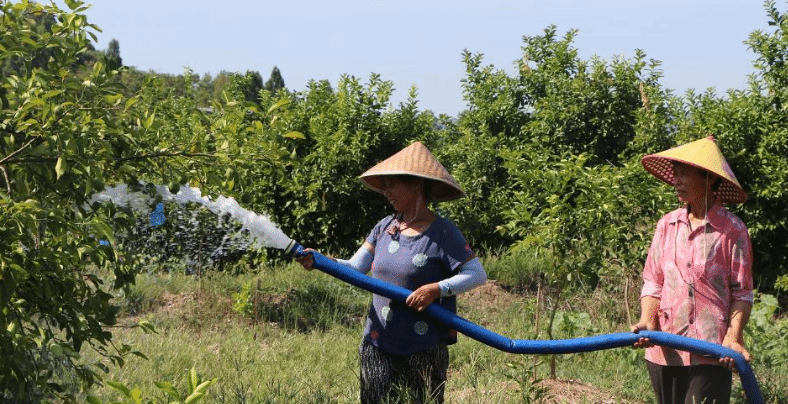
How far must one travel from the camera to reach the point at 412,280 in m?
4.00

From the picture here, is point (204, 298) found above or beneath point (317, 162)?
beneath

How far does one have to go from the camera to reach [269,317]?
7.93 meters

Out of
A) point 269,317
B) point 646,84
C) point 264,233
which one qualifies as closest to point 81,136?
point 264,233

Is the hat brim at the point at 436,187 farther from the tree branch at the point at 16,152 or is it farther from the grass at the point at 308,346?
the tree branch at the point at 16,152

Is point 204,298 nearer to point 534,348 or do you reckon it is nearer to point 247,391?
point 247,391

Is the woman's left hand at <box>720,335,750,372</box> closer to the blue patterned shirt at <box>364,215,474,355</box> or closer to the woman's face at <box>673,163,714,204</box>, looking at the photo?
the woman's face at <box>673,163,714,204</box>

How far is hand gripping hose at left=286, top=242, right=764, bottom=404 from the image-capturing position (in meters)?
3.76

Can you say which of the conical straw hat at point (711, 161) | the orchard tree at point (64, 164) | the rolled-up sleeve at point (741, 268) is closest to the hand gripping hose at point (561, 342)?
the rolled-up sleeve at point (741, 268)

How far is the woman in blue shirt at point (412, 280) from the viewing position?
13.1 ft

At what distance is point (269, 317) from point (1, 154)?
4738 millimetres

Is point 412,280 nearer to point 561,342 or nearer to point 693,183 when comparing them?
point 561,342

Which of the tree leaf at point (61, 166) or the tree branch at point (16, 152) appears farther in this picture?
the tree branch at point (16, 152)

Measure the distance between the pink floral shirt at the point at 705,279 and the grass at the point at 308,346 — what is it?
0.80 metres

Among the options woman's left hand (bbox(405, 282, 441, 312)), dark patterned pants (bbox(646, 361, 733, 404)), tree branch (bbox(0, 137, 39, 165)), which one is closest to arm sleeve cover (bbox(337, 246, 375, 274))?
woman's left hand (bbox(405, 282, 441, 312))
